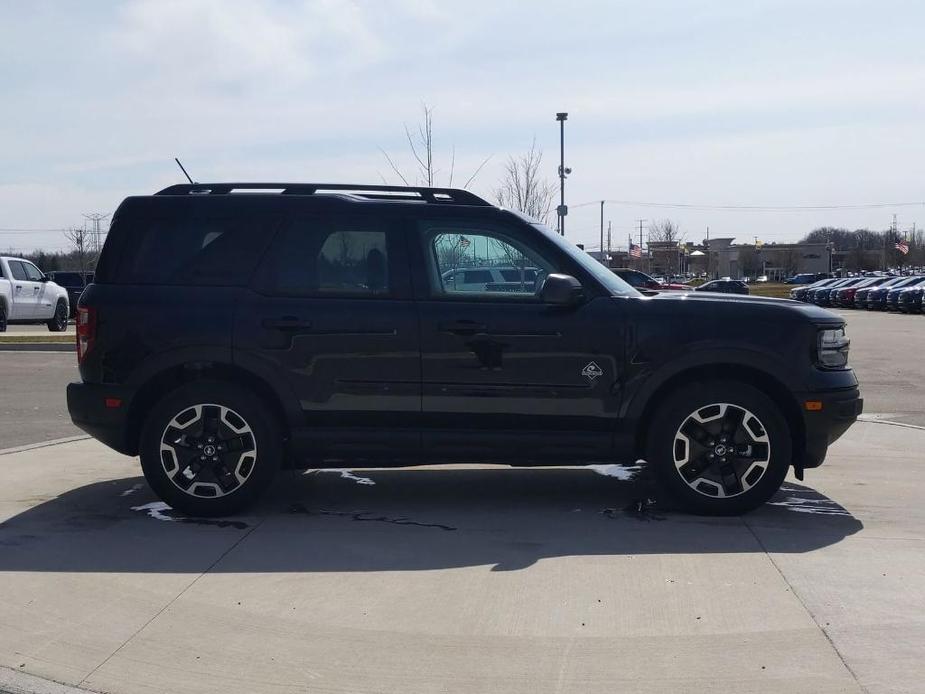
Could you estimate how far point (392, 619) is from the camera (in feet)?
15.3

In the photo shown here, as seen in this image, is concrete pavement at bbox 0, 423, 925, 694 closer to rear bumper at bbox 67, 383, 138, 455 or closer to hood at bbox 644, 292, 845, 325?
rear bumper at bbox 67, 383, 138, 455

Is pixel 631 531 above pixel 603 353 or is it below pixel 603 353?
below

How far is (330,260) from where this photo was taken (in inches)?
257

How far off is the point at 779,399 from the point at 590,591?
219 centimetres

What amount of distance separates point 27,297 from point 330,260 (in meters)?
21.0

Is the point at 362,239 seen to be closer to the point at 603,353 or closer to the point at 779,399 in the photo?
the point at 603,353

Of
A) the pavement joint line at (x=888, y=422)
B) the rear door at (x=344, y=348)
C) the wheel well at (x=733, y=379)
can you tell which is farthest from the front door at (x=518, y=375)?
the pavement joint line at (x=888, y=422)

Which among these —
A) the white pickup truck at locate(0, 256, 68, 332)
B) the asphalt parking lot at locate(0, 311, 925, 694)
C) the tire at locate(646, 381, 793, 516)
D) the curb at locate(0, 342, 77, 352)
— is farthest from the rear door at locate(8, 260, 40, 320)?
the tire at locate(646, 381, 793, 516)

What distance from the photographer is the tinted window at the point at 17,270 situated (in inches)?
990

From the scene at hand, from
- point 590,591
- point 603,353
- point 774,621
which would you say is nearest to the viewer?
point 774,621

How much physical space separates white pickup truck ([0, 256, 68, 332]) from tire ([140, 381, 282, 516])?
66.1ft

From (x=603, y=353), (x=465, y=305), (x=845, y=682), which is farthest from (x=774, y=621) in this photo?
(x=465, y=305)

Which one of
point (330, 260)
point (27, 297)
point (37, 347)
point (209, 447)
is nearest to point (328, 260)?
point (330, 260)

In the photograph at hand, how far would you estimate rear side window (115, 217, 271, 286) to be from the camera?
21.4 ft
